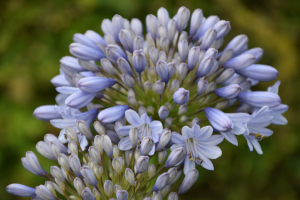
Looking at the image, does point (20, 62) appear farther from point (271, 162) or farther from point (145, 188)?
point (271, 162)

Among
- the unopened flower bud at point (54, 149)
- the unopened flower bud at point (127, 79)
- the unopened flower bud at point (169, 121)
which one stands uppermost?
the unopened flower bud at point (127, 79)

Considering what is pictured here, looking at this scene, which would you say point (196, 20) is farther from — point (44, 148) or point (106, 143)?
point (44, 148)

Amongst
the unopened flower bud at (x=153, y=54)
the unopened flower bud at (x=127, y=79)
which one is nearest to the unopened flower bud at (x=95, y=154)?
the unopened flower bud at (x=127, y=79)

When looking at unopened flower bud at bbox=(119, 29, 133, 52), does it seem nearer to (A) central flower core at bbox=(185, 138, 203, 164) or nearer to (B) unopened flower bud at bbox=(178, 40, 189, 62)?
(B) unopened flower bud at bbox=(178, 40, 189, 62)

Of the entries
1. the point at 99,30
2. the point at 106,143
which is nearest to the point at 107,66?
the point at 106,143

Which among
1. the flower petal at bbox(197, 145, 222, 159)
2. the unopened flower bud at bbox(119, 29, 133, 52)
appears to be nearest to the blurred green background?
the unopened flower bud at bbox(119, 29, 133, 52)

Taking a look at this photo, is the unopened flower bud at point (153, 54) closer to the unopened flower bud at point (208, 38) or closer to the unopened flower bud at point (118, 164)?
the unopened flower bud at point (208, 38)
